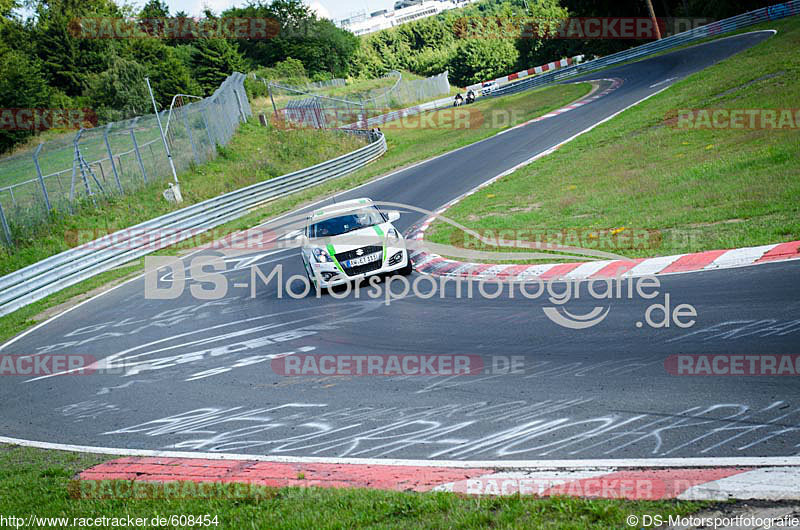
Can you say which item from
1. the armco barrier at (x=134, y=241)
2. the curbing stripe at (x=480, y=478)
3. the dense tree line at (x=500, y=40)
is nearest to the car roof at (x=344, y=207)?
the curbing stripe at (x=480, y=478)

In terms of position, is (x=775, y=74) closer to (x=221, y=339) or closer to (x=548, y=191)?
(x=548, y=191)

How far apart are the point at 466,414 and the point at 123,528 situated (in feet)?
10.1

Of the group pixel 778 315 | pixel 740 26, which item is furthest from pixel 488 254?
pixel 740 26

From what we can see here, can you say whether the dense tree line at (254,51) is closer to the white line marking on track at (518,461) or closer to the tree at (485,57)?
the tree at (485,57)

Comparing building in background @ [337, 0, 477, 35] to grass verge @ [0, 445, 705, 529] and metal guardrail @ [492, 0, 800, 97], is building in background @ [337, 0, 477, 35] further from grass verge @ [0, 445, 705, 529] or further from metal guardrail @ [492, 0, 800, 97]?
grass verge @ [0, 445, 705, 529]

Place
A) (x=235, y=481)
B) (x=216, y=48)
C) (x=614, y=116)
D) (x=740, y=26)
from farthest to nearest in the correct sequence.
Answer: (x=216, y=48) → (x=740, y=26) → (x=614, y=116) → (x=235, y=481)

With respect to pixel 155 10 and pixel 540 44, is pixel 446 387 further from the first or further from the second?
pixel 155 10

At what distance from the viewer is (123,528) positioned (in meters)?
5.10

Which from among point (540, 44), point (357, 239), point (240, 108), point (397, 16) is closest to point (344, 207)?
point (357, 239)

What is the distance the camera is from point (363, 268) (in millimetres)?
12562

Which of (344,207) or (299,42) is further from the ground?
(299,42)

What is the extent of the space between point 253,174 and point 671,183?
22767 mm

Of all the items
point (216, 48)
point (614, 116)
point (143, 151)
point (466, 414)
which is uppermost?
point (216, 48)

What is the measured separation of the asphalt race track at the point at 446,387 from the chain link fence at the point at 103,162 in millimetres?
12407
